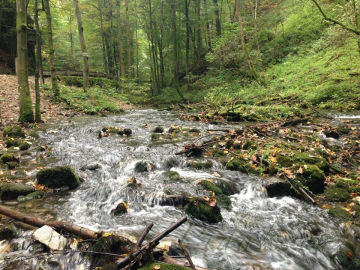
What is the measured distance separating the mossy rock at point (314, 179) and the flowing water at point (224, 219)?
1.76 ft

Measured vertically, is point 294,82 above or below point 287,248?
above

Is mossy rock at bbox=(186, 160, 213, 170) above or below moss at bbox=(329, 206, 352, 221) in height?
above

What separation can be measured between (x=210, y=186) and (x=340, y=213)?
7.60ft

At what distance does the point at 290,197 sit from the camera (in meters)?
5.00

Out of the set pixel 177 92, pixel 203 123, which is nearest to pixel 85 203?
pixel 203 123

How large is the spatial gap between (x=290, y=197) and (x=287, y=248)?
1561 millimetres

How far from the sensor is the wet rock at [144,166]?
21.0 feet

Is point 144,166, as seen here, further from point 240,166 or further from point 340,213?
point 340,213

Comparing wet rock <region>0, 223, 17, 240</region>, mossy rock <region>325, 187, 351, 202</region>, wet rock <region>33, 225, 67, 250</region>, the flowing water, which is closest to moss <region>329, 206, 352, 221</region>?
the flowing water

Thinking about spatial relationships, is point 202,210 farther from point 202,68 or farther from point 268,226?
point 202,68

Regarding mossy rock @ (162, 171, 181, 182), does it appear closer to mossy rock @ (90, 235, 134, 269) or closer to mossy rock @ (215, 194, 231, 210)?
mossy rock @ (215, 194, 231, 210)

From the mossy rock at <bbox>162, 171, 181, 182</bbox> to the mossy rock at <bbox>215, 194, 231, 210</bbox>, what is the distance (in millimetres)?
1211

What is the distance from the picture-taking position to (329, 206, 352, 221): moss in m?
4.10

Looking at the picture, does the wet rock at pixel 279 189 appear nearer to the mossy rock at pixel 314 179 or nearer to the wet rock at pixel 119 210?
the mossy rock at pixel 314 179
